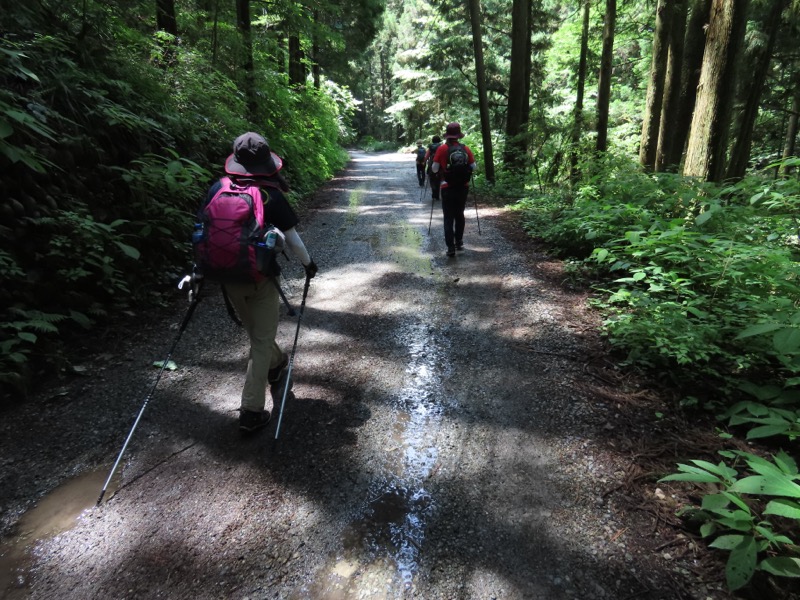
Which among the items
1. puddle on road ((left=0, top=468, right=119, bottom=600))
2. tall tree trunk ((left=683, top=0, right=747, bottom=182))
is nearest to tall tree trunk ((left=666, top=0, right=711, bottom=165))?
tall tree trunk ((left=683, top=0, right=747, bottom=182))

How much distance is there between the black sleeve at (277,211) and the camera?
3162mm

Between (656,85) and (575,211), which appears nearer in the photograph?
(575,211)

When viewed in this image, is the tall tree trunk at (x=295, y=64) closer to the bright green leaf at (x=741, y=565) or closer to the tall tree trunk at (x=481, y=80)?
the tall tree trunk at (x=481, y=80)

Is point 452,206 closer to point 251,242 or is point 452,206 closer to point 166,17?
point 251,242

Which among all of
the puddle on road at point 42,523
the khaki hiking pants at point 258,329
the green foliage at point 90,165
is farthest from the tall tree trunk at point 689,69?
the puddle on road at point 42,523

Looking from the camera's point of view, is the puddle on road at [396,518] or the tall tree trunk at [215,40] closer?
the puddle on road at [396,518]

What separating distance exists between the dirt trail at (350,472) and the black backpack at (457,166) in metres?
2.91

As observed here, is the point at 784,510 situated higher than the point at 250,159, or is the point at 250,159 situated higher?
the point at 250,159

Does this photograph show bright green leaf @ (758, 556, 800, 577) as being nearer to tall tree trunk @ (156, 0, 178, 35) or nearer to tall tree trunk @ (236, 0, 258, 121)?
tall tree trunk @ (156, 0, 178, 35)

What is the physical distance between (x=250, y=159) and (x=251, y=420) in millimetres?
2035

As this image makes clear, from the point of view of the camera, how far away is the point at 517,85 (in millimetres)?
15008

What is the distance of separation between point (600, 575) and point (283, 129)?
14.9m

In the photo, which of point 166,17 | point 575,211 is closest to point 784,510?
point 575,211

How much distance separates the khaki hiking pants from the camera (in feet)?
10.8
